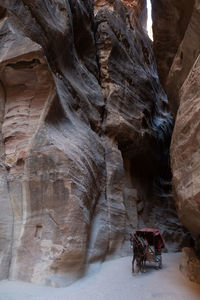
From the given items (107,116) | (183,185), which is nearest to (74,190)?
(183,185)

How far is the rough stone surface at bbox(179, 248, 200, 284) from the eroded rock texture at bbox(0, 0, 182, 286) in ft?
8.61

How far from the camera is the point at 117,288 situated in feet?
22.4

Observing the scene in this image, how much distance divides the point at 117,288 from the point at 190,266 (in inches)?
82.9

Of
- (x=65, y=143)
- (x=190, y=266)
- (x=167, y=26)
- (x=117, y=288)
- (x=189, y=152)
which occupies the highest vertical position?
(x=167, y=26)

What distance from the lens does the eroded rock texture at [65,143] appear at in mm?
7445

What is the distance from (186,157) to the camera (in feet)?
20.4

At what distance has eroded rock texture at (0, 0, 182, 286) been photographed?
7445 millimetres

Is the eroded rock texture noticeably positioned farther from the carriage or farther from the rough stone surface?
the rough stone surface

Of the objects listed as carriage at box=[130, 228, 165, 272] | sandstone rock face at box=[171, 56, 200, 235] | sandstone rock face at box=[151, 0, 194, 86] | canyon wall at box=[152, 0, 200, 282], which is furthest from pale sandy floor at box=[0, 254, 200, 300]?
sandstone rock face at box=[151, 0, 194, 86]

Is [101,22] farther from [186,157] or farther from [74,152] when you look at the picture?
[186,157]

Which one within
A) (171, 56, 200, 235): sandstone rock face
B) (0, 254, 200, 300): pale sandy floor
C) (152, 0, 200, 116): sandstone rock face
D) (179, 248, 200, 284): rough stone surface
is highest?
(152, 0, 200, 116): sandstone rock face

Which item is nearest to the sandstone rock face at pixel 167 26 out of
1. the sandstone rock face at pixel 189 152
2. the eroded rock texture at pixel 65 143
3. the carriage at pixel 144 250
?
the eroded rock texture at pixel 65 143

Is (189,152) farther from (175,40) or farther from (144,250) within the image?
(175,40)

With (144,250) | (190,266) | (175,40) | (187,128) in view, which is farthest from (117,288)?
(175,40)
